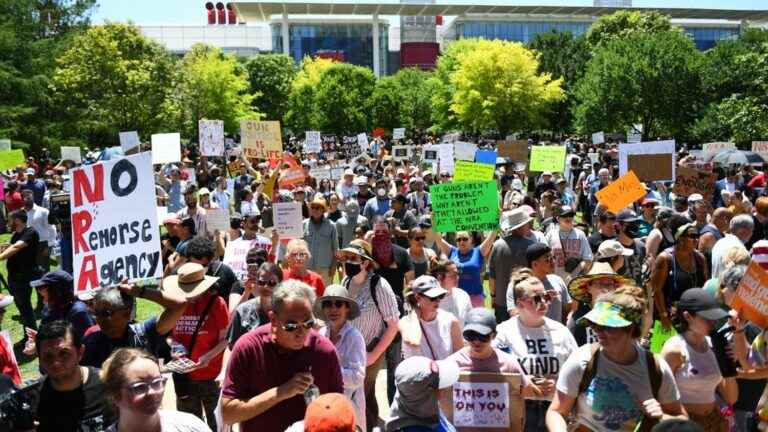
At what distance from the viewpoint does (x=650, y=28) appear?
241 ft

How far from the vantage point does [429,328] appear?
5863 millimetres

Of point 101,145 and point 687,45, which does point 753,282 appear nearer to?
point 101,145

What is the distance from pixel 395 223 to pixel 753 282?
659 centimetres

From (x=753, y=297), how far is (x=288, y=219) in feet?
22.4

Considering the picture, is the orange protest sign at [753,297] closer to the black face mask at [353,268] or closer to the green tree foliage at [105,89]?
the black face mask at [353,268]

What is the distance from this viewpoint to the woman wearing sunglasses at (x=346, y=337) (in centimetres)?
537

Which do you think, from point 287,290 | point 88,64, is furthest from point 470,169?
point 88,64

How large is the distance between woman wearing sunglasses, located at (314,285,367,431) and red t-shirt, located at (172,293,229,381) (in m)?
1.00

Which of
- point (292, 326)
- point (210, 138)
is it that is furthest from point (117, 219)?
point (210, 138)

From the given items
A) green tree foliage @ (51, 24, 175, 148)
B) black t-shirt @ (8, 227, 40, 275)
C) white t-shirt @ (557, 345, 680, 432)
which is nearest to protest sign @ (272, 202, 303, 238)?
black t-shirt @ (8, 227, 40, 275)

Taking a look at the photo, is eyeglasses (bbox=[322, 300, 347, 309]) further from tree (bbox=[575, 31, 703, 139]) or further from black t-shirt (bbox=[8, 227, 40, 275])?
tree (bbox=[575, 31, 703, 139])

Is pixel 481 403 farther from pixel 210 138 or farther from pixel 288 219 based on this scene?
pixel 210 138

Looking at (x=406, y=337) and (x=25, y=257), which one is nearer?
(x=406, y=337)

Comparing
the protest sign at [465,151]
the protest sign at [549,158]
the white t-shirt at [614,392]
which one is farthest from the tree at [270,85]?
the white t-shirt at [614,392]
